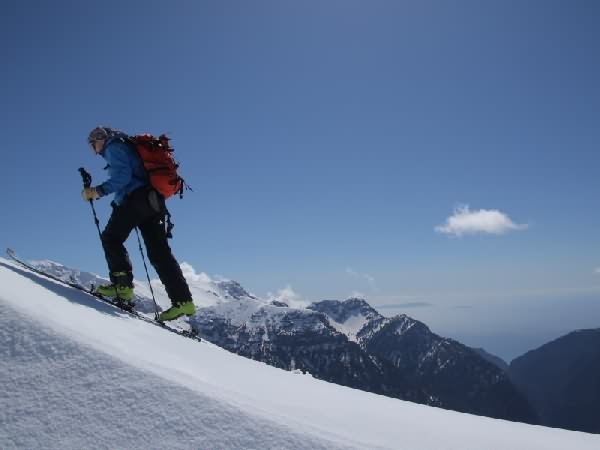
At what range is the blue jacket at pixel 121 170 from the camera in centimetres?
727

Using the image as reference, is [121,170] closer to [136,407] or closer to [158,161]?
[158,161]

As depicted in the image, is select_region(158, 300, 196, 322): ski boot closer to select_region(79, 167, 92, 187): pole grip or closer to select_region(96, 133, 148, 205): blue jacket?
select_region(96, 133, 148, 205): blue jacket

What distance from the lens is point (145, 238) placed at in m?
7.93

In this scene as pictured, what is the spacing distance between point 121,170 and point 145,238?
1318 millimetres

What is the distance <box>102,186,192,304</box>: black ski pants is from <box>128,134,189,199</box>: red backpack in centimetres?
21

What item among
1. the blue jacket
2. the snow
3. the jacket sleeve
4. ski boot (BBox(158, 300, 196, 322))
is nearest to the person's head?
the blue jacket

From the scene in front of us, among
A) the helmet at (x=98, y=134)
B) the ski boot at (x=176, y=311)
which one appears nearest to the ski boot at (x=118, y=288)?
the ski boot at (x=176, y=311)

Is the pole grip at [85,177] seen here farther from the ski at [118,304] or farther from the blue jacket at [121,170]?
the ski at [118,304]

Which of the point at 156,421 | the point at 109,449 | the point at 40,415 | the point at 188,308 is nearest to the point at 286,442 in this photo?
the point at 156,421

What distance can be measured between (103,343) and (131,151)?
4.90 meters

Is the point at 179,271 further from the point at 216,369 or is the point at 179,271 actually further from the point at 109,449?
the point at 109,449

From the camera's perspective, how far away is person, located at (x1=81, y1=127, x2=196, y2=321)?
24.0 feet

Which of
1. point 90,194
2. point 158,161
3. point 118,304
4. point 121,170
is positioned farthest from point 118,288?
point 158,161

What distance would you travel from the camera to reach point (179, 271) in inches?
316
